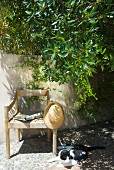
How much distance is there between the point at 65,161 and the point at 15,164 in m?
0.64

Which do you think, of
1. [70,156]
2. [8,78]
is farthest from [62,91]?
[70,156]

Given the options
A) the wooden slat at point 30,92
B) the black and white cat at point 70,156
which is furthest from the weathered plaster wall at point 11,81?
the black and white cat at point 70,156

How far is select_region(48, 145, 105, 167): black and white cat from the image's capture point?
299 centimetres

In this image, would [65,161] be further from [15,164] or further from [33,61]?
[33,61]

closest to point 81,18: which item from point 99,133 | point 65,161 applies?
point 65,161

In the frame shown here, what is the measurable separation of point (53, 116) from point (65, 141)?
81 centimetres

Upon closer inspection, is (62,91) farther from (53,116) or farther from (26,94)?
(53,116)

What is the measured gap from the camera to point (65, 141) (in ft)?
12.0

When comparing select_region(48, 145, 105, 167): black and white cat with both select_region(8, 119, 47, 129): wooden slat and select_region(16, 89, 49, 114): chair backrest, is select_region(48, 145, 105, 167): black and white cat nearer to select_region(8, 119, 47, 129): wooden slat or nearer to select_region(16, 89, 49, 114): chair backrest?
select_region(8, 119, 47, 129): wooden slat

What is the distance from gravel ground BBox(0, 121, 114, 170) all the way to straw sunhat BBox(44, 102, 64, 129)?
1.58 feet

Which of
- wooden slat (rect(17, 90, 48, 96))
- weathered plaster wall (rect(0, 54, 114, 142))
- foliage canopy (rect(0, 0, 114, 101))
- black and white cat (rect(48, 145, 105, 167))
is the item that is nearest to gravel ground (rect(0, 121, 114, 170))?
black and white cat (rect(48, 145, 105, 167))

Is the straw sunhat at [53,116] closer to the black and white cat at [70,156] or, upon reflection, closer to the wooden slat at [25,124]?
the wooden slat at [25,124]

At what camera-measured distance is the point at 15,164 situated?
9.79 feet

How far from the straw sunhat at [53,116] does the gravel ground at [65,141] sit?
48 cm
